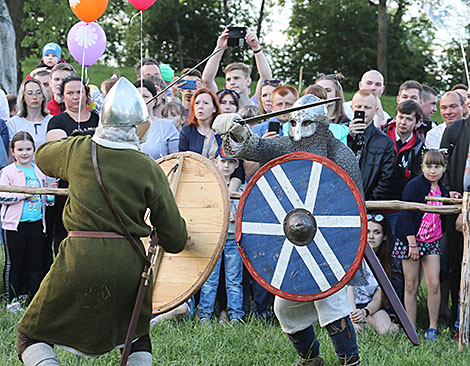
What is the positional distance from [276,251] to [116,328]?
96 centimetres

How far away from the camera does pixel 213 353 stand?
4.30m

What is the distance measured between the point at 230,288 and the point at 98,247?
231 cm

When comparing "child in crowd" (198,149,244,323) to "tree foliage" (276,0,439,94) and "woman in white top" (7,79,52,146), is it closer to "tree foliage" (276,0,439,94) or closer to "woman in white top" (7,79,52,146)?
"woman in white top" (7,79,52,146)

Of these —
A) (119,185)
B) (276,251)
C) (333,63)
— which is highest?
(333,63)

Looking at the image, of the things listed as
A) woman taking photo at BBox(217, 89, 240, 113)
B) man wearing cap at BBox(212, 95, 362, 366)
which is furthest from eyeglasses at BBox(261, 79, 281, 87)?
man wearing cap at BBox(212, 95, 362, 366)

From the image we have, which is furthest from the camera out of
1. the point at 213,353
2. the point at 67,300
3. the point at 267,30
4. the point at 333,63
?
the point at 267,30

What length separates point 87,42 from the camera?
7461mm

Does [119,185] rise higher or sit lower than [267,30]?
lower

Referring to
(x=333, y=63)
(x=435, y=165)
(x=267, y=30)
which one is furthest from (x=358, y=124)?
(x=267, y=30)

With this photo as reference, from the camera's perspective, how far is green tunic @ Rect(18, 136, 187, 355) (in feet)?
9.99

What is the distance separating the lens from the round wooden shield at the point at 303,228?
351 centimetres

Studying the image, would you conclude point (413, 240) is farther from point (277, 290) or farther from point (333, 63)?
point (333, 63)

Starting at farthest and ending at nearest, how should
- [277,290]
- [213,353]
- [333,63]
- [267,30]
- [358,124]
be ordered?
[267,30]
[333,63]
[358,124]
[213,353]
[277,290]

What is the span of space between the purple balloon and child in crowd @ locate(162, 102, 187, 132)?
1.40 m
